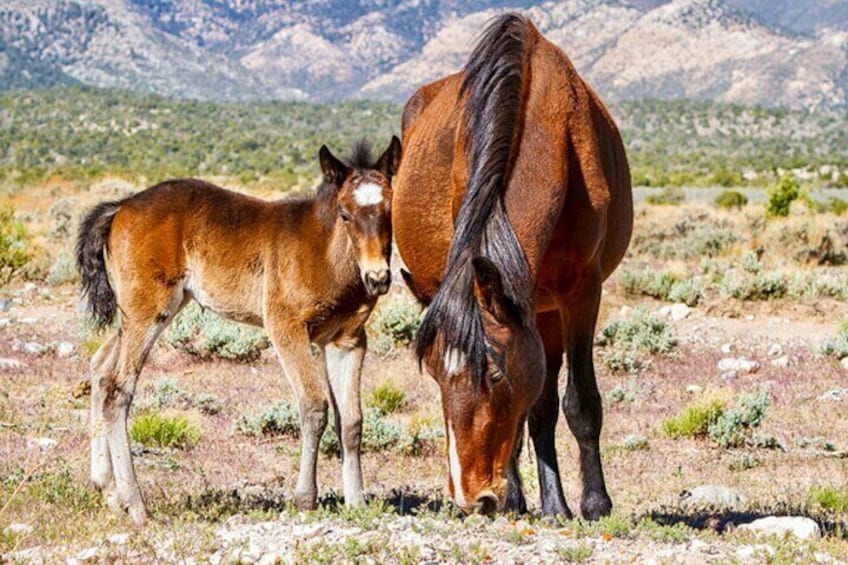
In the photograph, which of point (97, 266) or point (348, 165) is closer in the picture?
point (348, 165)

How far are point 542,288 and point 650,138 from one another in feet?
290

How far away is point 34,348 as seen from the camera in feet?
40.9

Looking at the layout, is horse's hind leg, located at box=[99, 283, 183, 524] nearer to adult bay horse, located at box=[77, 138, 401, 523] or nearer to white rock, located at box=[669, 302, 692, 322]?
adult bay horse, located at box=[77, 138, 401, 523]

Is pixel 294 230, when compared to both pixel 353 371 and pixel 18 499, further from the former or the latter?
pixel 18 499

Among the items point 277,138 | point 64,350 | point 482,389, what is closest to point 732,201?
point 64,350

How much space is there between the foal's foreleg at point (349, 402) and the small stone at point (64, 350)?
578 cm

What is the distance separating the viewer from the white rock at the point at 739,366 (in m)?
12.4

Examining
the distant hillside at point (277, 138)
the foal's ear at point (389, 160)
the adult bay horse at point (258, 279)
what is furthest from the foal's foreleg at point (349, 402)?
the distant hillside at point (277, 138)

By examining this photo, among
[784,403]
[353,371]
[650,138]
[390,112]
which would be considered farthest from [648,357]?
[390,112]

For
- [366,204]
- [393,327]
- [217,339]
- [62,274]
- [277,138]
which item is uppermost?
[366,204]

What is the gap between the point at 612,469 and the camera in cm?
885

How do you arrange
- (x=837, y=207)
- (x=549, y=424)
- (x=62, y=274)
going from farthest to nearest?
1. (x=837, y=207)
2. (x=62, y=274)
3. (x=549, y=424)

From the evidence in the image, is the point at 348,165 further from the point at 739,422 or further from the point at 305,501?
the point at 739,422

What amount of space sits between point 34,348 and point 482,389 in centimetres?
874
